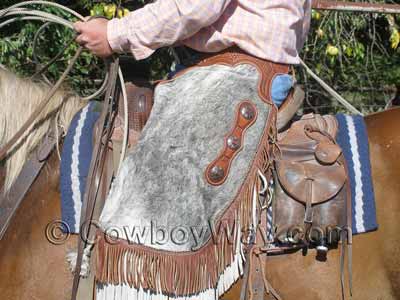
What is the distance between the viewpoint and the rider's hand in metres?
2.43

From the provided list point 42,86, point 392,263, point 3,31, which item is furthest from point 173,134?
point 3,31

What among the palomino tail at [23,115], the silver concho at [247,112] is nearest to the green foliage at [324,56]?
the palomino tail at [23,115]

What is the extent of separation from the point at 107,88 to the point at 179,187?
0.55 meters

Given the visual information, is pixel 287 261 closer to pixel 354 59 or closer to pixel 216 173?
pixel 216 173

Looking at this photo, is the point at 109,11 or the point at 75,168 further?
the point at 109,11

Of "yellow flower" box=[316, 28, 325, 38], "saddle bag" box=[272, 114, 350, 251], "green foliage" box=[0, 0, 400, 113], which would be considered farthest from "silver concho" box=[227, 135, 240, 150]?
"yellow flower" box=[316, 28, 325, 38]

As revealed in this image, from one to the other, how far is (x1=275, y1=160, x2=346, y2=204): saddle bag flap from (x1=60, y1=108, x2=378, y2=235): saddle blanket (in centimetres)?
8

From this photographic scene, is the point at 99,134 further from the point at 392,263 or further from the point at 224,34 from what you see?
the point at 392,263

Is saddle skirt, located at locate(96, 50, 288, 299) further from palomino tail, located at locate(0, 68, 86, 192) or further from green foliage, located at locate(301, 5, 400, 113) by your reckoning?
green foliage, located at locate(301, 5, 400, 113)

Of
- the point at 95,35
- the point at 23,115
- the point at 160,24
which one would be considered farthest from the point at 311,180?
the point at 23,115

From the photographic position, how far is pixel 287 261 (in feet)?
8.13

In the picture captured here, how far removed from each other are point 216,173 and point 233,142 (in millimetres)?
135

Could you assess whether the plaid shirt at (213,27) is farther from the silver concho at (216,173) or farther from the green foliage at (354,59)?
the green foliage at (354,59)

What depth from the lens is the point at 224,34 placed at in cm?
243
